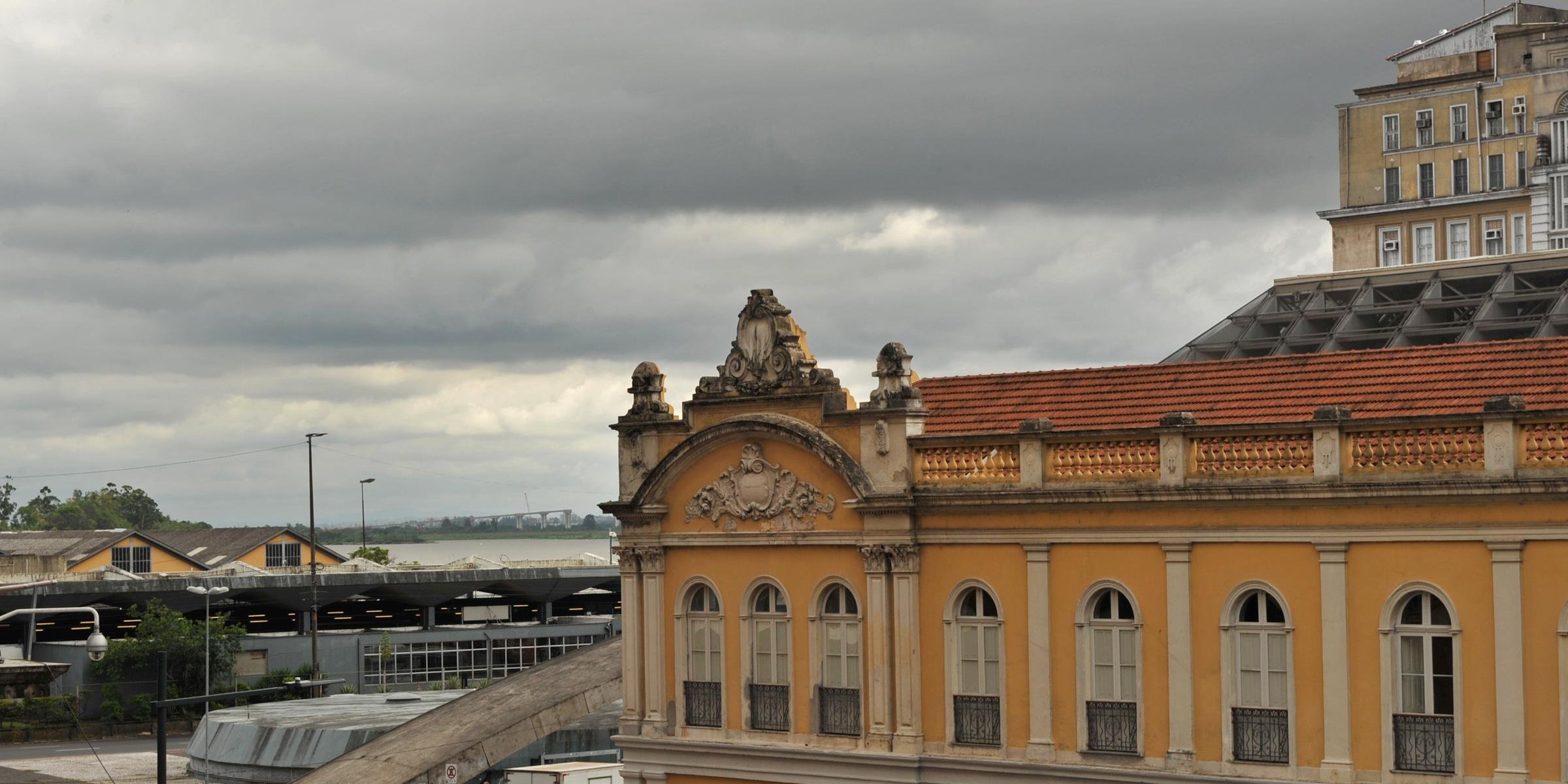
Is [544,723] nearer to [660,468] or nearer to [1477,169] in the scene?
[660,468]

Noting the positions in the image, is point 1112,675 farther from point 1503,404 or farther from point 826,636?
point 1503,404

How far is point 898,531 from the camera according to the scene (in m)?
30.8

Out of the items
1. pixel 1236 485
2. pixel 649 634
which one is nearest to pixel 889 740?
pixel 649 634

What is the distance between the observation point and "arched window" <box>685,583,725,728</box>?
3291 centimetres

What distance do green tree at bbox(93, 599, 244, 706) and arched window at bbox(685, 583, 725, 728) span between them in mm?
54302

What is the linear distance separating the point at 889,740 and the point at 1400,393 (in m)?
9.36

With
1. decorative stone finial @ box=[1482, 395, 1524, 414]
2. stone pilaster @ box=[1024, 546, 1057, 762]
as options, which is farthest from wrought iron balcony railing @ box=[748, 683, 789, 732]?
decorative stone finial @ box=[1482, 395, 1524, 414]

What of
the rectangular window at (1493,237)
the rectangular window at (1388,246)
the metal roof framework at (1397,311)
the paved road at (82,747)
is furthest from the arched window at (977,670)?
the rectangular window at (1388,246)

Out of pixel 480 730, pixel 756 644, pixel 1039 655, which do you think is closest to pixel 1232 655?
pixel 1039 655

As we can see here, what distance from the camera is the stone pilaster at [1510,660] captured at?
82.1 feet

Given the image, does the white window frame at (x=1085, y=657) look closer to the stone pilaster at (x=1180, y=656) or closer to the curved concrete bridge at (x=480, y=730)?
the stone pilaster at (x=1180, y=656)

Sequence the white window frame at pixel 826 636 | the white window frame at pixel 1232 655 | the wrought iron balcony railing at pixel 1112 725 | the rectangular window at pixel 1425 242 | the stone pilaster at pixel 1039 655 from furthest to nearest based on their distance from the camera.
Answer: the rectangular window at pixel 1425 242 → the white window frame at pixel 826 636 → the stone pilaster at pixel 1039 655 → the wrought iron balcony railing at pixel 1112 725 → the white window frame at pixel 1232 655

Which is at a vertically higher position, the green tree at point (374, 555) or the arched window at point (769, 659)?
the arched window at point (769, 659)

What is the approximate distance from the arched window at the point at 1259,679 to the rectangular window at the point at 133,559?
95.1 metres
